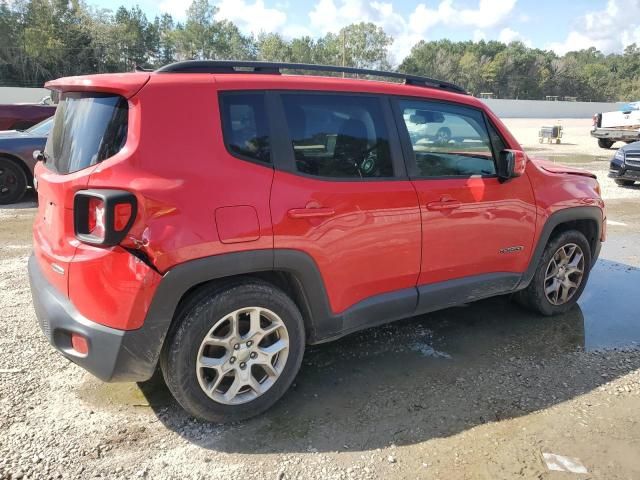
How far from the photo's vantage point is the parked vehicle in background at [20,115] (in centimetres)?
993

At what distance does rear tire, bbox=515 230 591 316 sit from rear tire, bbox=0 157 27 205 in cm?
775

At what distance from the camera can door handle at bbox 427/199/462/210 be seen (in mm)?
3230

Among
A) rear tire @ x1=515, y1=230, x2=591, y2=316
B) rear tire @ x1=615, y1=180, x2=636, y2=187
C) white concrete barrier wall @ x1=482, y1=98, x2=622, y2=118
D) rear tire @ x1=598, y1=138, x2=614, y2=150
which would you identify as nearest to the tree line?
white concrete barrier wall @ x1=482, y1=98, x2=622, y2=118

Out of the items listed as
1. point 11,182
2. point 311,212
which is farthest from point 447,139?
point 11,182

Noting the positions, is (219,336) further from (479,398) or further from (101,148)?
(479,398)

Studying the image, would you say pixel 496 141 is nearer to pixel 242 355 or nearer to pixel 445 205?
pixel 445 205

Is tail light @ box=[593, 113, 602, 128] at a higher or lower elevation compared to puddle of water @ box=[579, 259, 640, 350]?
higher

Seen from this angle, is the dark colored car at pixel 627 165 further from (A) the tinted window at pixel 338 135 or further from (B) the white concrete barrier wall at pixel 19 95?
(B) the white concrete barrier wall at pixel 19 95

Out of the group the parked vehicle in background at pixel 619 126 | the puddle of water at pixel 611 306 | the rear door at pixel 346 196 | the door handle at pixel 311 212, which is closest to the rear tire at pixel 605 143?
the parked vehicle in background at pixel 619 126

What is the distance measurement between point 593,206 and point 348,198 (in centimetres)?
254

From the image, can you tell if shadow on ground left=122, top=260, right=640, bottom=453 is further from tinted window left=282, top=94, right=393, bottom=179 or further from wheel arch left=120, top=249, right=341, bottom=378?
tinted window left=282, top=94, right=393, bottom=179

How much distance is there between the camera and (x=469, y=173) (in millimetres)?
3537

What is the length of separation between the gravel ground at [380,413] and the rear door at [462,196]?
2.11 feet

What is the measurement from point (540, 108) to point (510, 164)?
5160cm
